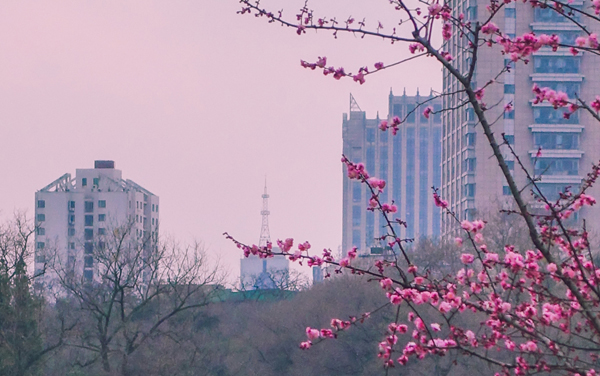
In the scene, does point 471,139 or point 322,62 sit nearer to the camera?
point 322,62

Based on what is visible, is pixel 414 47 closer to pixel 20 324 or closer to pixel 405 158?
pixel 20 324

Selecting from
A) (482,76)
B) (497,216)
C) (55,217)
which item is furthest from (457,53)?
(55,217)

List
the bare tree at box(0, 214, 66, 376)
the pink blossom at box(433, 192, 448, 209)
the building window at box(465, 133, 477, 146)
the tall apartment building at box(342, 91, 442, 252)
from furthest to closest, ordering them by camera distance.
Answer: the tall apartment building at box(342, 91, 442, 252) → the building window at box(465, 133, 477, 146) → the bare tree at box(0, 214, 66, 376) → the pink blossom at box(433, 192, 448, 209)

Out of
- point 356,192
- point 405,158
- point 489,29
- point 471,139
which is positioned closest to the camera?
point 489,29

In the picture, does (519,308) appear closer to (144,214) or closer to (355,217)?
(144,214)

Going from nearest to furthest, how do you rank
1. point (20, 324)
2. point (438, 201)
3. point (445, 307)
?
point (445, 307), point (438, 201), point (20, 324)

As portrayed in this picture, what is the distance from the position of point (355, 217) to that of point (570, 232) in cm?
15902

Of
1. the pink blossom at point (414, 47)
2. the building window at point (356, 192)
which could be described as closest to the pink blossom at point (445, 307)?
the pink blossom at point (414, 47)

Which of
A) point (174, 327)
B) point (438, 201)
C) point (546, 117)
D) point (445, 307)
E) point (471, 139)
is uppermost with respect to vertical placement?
point (546, 117)

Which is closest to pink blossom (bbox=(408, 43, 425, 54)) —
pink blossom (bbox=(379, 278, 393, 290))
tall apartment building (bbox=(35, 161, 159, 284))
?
pink blossom (bbox=(379, 278, 393, 290))

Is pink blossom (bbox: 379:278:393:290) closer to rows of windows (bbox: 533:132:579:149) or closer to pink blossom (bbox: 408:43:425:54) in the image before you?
pink blossom (bbox: 408:43:425:54)

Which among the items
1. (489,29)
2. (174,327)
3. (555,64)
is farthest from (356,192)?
(489,29)

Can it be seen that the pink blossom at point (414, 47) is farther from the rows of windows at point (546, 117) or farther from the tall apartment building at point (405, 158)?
the tall apartment building at point (405, 158)

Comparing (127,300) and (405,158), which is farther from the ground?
(405,158)
